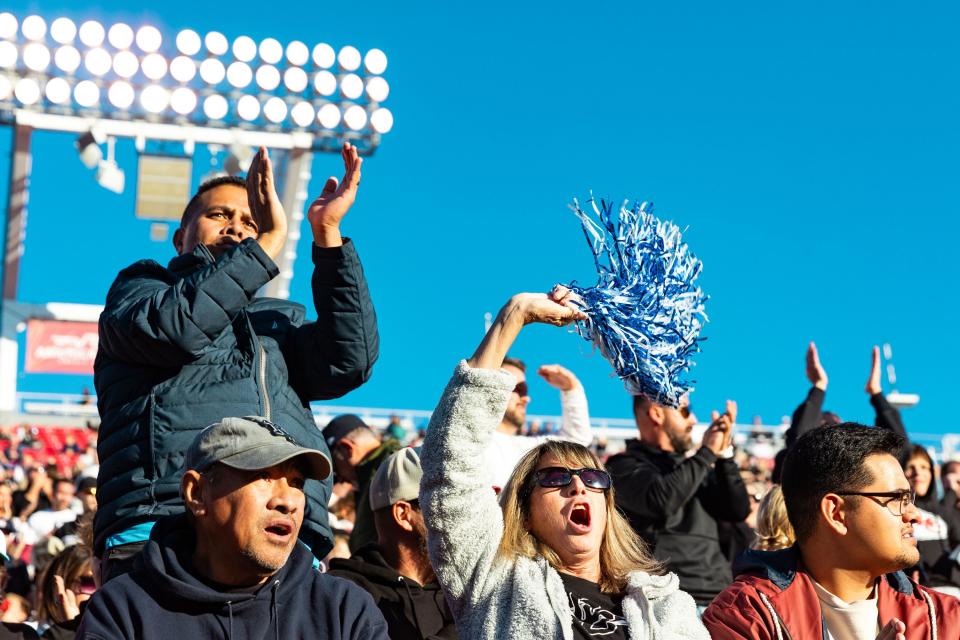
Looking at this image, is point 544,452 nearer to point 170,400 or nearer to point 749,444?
point 170,400

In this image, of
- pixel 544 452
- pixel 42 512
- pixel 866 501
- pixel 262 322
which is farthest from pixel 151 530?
pixel 42 512

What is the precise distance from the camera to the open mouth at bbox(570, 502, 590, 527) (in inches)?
153

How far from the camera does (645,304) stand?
393 centimetres

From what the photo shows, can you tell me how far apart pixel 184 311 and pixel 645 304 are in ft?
4.26

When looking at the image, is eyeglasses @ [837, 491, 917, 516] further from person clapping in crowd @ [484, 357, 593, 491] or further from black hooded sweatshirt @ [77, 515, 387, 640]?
person clapping in crowd @ [484, 357, 593, 491]

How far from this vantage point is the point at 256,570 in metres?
3.27

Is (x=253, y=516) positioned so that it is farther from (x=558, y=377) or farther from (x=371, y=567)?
(x=558, y=377)

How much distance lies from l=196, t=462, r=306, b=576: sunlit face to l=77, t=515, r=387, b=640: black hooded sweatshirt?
3.5 inches

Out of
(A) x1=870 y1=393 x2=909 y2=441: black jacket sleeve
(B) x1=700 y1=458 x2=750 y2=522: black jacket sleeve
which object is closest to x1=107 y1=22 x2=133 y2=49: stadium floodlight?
(A) x1=870 y1=393 x2=909 y2=441: black jacket sleeve

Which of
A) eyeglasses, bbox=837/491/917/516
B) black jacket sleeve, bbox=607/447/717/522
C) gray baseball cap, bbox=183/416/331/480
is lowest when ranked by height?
black jacket sleeve, bbox=607/447/717/522

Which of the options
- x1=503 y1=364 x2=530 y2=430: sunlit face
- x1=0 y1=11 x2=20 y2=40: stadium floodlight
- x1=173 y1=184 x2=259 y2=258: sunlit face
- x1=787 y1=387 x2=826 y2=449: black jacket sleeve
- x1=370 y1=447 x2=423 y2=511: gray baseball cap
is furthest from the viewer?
x1=0 y1=11 x2=20 y2=40: stadium floodlight

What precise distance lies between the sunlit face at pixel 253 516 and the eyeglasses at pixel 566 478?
0.86 metres

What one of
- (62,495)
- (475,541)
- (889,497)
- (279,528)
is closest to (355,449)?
(475,541)

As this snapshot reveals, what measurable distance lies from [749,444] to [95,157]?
12.7 metres
